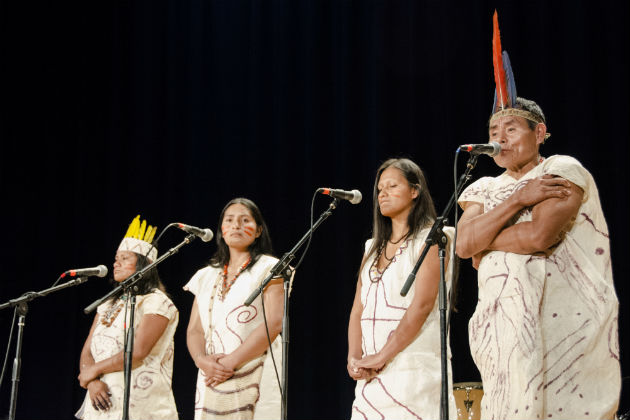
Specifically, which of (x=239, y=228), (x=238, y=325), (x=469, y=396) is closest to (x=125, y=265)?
(x=239, y=228)

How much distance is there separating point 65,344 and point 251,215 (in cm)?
247

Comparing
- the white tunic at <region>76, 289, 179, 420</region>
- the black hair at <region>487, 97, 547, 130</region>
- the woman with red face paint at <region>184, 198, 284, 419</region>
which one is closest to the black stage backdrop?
the white tunic at <region>76, 289, 179, 420</region>

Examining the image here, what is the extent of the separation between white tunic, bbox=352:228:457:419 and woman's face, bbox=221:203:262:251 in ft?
3.35

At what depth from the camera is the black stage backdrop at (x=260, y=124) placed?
4848 millimetres

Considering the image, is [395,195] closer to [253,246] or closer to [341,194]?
[341,194]

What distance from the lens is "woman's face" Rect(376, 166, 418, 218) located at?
3.27m

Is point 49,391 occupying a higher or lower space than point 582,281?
lower

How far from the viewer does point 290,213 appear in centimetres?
545

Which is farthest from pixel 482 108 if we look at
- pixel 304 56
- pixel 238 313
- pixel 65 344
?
pixel 65 344

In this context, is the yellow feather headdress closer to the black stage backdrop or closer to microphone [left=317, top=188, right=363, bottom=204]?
the black stage backdrop

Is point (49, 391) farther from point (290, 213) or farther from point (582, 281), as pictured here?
point (582, 281)

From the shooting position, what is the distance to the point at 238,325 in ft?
11.9

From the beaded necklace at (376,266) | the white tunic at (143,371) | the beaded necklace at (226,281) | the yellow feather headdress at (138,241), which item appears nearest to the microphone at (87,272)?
the white tunic at (143,371)

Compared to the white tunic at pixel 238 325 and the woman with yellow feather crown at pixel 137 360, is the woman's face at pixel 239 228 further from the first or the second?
the woman with yellow feather crown at pixel 137 360
